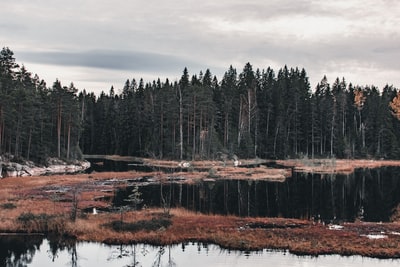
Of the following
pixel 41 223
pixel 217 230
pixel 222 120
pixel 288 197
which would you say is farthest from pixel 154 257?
pixel 222 120

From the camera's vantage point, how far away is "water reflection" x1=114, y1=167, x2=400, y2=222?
36781 mm

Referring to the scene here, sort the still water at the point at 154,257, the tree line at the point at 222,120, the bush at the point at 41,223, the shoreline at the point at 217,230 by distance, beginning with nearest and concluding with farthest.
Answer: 1. the still water at the point at 154,257
2. the shoreline at the point at 217,230
3. the bush at the point at 41,223
4. the tree line at the point at 222,120

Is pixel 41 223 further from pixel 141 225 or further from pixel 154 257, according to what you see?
pixel 154 257

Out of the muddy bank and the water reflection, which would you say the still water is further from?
the water reflection

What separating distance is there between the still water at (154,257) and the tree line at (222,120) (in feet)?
174

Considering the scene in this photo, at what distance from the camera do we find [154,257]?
2311 cm

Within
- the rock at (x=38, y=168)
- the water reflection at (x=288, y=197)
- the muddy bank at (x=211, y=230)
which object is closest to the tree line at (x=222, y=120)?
the rock at (x=38, y=168)

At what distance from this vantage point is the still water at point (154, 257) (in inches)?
862

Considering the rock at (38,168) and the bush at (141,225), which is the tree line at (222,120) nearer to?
the rock at (38,168)

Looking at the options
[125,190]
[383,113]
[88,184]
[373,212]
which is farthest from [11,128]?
[383,113]

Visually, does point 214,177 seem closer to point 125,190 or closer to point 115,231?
point 125,190

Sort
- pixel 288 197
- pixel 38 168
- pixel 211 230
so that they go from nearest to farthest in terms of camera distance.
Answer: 1. pixel 211 230
2. pixel 288 197
3. pixel 38 168

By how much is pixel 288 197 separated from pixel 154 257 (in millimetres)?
24556

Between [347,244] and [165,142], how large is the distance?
249 ft
